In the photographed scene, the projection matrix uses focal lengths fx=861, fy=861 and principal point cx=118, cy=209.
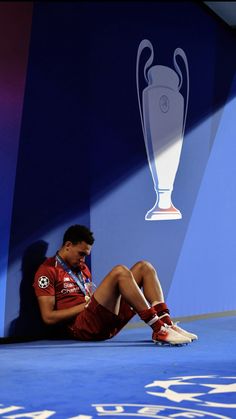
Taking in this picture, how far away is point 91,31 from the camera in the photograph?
265 inches

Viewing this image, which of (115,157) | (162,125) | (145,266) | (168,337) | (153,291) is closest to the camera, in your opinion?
(168,337)

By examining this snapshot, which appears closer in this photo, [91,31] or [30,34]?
[30,34]

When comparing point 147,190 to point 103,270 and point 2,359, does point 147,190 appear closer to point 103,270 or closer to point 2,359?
point 103,270

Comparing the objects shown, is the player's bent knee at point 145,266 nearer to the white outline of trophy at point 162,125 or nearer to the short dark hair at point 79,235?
the short dark hair at point 79,235

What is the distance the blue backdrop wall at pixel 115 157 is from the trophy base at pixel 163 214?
4 cm

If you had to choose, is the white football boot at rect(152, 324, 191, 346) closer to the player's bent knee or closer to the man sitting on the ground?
the man sitting on the ground

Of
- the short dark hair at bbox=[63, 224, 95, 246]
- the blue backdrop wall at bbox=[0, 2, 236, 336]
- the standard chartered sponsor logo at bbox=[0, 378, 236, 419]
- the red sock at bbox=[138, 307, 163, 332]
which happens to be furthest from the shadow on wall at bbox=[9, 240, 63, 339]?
the standard chartered sponsor logo at bbox=[0, 378, 236, 419]

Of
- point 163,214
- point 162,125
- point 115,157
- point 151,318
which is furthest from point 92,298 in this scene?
point 162,125

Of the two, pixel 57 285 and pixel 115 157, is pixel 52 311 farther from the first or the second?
pixel 115 157

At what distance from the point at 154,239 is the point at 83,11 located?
1.98m

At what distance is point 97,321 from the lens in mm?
5988

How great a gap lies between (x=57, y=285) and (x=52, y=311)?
201 mm

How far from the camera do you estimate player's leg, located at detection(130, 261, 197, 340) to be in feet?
19.6

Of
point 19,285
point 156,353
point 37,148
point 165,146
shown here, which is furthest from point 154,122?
point 156,353
